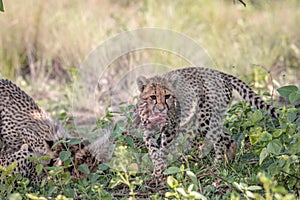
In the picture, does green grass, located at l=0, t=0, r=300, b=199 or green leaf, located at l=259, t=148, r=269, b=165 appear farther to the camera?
green grass, located at l=0, t=0, r=300, b=199

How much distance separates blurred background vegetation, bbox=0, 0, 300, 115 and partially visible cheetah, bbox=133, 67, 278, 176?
323 cm

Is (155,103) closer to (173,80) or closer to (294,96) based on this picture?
(173,80)

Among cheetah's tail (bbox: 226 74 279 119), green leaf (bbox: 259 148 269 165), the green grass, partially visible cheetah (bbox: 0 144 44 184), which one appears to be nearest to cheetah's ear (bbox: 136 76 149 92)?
cheetah's tail (bbox: 226 74 279 119)

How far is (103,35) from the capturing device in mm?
9930

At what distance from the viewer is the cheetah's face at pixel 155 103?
536 cm

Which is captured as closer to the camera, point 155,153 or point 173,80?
point 155,153

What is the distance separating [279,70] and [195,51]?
169cm

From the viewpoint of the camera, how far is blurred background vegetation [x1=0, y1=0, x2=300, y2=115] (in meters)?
9.62

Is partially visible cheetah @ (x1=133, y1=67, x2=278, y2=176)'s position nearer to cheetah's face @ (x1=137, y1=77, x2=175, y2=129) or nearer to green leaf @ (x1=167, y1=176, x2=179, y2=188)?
cheetah's face @ (x1=137, y1=77, x2=175, y2=129)

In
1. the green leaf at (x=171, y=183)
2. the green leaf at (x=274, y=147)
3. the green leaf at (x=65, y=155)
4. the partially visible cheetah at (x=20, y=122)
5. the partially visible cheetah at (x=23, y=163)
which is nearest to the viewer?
the green leaf at (x=171, y=183)

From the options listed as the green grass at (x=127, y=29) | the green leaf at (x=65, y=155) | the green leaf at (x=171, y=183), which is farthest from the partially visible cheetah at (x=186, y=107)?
the green grass at (x=127, y=29)

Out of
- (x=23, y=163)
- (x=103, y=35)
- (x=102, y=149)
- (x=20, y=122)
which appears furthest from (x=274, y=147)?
(x=103, y=35)

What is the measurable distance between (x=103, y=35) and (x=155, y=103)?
4.74 meters

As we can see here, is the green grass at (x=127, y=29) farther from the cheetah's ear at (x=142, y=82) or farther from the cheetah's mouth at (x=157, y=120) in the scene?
the cheetah's mouth at (x=157, y=120)
